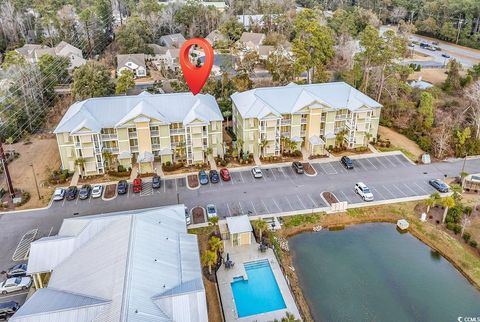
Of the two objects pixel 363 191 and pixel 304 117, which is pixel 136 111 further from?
pixel 363 191

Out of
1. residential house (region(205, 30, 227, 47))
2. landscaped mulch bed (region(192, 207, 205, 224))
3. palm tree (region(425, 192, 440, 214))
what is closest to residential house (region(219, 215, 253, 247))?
landscaped mulch bed (region(192, 207, 205, 224))

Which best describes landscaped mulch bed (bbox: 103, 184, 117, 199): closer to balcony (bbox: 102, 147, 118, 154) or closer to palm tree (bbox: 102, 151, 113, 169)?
palm tree (bbox: 102, 151, 113, 169)

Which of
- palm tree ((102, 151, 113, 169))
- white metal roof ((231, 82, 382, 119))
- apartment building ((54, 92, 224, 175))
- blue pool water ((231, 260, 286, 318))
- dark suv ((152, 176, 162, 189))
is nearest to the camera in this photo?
blue pool water ((231, 260, 286, 318))

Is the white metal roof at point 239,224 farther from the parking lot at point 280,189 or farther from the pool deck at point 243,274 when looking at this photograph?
the parking lot at point 280,189

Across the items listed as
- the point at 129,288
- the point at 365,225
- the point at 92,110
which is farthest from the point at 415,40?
the point at 129,288

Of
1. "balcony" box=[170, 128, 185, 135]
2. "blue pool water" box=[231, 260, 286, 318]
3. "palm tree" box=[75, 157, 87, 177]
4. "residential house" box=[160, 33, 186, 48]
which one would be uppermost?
"residential house" box=[160, 33, 186, 48]

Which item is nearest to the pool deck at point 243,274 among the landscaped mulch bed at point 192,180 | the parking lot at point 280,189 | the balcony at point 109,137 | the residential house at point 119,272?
the residential house at point 119,272

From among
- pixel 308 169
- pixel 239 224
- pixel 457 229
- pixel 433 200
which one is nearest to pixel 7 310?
pixel 239 224
